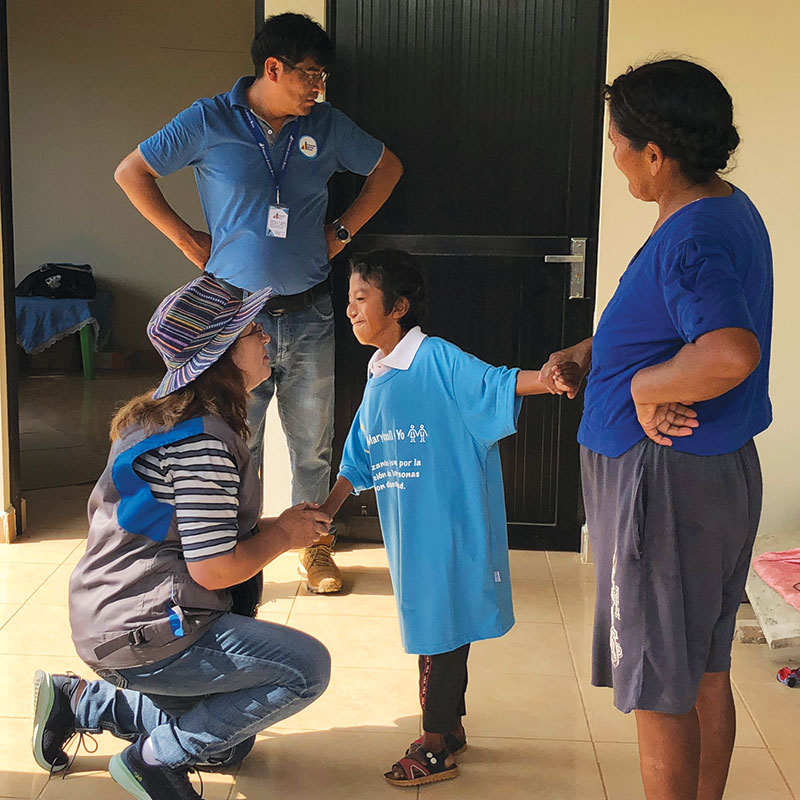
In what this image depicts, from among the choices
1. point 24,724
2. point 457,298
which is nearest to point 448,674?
point 24,724

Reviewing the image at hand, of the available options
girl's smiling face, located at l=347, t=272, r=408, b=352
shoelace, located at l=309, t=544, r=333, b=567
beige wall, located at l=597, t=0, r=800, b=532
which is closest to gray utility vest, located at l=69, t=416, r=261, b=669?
girl's smiling face, located at l=347, t=272, r=408, b=352

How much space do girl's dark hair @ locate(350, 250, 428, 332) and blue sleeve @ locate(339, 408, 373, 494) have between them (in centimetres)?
26

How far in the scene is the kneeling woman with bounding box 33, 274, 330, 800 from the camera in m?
2.01

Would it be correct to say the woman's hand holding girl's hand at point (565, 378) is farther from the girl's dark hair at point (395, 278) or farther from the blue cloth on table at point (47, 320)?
the blue cloth on table at point (47, 320)

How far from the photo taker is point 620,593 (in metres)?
1.79

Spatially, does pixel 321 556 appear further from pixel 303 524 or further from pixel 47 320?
pixel 47 320

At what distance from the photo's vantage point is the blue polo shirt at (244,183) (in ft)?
10.7

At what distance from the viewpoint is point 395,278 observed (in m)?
2.33

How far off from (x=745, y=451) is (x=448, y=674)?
2.88 ft

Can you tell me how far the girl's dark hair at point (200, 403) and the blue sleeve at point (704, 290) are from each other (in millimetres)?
897

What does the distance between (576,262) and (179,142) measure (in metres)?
1.48

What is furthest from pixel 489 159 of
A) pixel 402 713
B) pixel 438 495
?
pixel 402 713

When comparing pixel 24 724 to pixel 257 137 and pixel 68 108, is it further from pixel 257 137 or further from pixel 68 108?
pixel 68 108

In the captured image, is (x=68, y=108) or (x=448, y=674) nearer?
(x=448, y=674)
